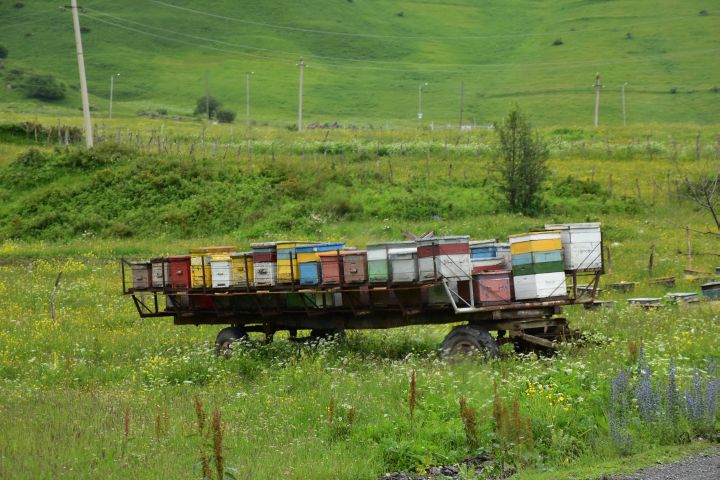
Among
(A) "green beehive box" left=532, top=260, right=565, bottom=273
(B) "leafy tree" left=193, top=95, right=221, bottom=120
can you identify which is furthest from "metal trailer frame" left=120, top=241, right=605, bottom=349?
(B) "leafy tree" left=193, top=95, right=221, bottom=120

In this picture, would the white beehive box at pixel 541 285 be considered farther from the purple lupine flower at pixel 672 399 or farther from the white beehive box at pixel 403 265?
the purple lupine flower at pixel 672 399

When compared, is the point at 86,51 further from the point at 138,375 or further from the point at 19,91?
the point at 138,375

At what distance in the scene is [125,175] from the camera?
163 ft

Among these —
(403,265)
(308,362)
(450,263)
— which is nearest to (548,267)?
(450,263)

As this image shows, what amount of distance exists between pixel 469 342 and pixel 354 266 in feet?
9.44

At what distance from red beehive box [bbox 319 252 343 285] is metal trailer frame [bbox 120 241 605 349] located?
0.62 ft

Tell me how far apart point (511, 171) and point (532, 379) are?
30.9 meters

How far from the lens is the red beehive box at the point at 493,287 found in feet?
57.7

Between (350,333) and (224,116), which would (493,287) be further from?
(224,116)

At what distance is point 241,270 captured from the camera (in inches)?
805

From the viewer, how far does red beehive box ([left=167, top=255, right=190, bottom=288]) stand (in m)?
21.1

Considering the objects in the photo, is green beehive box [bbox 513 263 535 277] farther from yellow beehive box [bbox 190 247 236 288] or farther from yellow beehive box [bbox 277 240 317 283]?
yellow beehive box [bbox 190 247 236 288]

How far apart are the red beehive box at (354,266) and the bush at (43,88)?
401ft

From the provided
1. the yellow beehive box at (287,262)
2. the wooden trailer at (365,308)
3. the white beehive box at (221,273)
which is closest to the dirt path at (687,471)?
the wooden trailer at (365,308)
